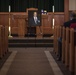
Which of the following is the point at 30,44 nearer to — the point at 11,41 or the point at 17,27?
the point at 11,41

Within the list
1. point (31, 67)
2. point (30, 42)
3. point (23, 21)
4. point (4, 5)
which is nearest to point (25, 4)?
point (4, 5)

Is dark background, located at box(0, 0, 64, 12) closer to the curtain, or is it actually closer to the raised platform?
the curtain

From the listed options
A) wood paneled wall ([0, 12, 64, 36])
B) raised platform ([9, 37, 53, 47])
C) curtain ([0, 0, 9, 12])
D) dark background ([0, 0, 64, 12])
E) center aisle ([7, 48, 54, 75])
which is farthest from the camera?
dark background ([0, 0, 64, 12])

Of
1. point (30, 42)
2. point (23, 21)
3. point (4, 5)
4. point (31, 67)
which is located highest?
point (4, 5)

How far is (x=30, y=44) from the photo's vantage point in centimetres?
1273

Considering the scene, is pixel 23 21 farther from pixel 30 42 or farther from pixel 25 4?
pixel 25 4

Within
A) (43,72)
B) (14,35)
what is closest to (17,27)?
(14,35)

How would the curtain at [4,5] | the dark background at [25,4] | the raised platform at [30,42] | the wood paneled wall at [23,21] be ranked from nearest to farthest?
the raised platform at [30,42], the wood paneled wall at [23,21], the curtain at [4,5], the dark background at [25,4]

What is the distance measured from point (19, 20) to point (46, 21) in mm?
1534

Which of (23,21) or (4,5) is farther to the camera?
(4,5)

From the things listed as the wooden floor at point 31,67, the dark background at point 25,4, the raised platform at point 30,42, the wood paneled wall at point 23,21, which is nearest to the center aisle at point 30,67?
the wooden floor at point 31,67

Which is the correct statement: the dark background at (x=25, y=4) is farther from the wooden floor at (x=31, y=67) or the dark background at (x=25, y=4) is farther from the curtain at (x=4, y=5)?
the wooden floor at (x=31, y=67)

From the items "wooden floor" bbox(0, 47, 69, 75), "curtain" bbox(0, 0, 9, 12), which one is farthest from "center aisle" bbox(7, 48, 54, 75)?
"curtain" bbox(0, 0, 9, 12)

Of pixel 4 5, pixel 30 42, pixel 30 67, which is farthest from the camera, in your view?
pixel 4 5
